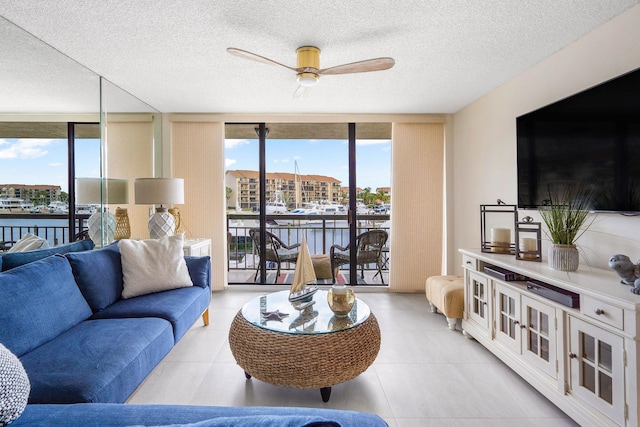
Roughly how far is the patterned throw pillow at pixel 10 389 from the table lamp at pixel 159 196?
2279mm

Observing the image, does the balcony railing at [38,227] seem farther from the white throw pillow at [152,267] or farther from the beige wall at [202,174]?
the beige wall at [202,174]

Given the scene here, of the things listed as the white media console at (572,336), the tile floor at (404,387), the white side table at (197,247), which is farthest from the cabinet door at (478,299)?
the white side table at (197,247)

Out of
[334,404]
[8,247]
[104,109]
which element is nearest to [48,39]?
[104,109]

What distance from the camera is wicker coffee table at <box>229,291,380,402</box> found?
1.76m

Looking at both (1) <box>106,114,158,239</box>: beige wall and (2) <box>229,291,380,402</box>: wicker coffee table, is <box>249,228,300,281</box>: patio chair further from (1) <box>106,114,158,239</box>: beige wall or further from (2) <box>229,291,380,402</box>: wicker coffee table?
(2) <box>229,291,380,402</box>: wicker coffee table

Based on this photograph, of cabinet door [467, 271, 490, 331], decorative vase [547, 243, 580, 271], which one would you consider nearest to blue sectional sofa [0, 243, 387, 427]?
decorative vase [547, 243, 580, 271]

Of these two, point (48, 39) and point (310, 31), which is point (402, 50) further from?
point (48, 39)

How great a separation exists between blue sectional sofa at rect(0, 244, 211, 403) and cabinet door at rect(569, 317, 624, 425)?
7.49ft

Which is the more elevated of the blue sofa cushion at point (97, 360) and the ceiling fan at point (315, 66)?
the ceiling fan at point (315, 66)

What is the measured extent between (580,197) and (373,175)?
2.45m

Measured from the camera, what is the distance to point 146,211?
3.82 m

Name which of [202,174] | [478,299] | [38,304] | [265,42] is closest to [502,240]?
[478,299]

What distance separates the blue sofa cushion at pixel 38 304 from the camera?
1.51 meters

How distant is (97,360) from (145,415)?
619 mm
